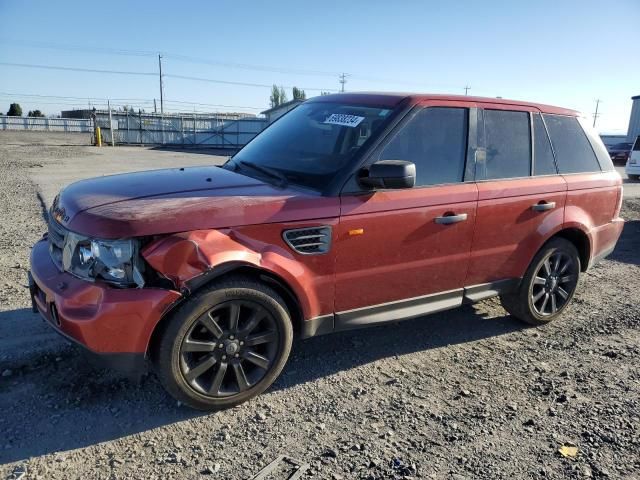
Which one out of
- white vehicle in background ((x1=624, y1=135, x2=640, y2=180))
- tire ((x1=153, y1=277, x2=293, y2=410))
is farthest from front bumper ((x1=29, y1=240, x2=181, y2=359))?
white vehicle in background ((x1=624, y1=135, x2=640, y2=180))

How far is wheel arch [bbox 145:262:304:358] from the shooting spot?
2.78 metres

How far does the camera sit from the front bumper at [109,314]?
8.60ft

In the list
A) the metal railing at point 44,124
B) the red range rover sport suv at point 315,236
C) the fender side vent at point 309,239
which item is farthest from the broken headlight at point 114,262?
the metal railing at point 44,124

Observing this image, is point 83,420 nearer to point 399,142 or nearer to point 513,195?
point 399,142

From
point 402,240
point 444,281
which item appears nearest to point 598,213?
point 444,281

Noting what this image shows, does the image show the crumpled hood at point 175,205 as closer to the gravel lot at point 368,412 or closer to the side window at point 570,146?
the gravel lot at point 368,412

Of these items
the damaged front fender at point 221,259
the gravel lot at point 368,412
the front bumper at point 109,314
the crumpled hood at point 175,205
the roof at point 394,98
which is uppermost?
the roof at point 394,98

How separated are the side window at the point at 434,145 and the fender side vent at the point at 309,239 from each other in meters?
0.71

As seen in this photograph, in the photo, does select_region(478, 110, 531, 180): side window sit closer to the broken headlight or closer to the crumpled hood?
the crumpled hood

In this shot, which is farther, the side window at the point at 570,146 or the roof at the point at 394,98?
the side window at the point at 570,146

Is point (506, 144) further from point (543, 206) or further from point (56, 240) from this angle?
point (56, 240)

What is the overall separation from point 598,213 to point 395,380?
8.92 feet

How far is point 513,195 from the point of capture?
13.2 feet

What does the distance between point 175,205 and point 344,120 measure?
1499mm
